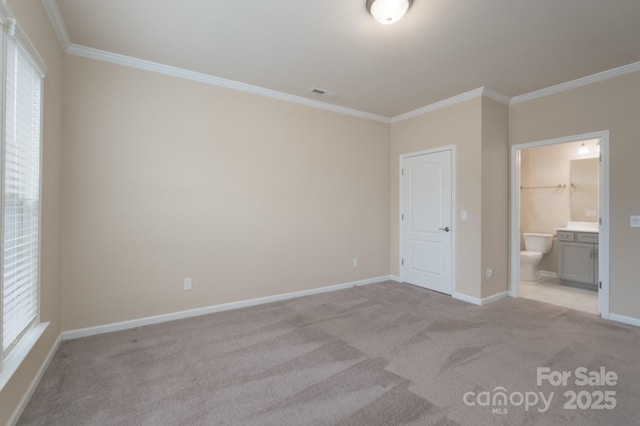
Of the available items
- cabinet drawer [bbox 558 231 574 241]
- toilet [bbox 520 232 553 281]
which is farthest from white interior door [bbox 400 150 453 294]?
cabinet drawer [bbox 558 231 574 241]

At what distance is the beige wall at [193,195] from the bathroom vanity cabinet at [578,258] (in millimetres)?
3175

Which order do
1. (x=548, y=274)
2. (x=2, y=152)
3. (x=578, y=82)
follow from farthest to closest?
(x=548, y=274) → (x=578, y=82) → (x=2, y=152)

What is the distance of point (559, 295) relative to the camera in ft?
14.0

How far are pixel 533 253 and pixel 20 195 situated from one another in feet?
20.8

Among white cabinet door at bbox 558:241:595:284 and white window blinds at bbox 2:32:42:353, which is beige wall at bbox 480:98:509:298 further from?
white window blinds at bbox 2:32:42:353

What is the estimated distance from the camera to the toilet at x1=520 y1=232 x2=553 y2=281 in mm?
5023

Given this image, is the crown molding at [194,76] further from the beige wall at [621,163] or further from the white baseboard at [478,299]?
the white baseboard at [478,299]

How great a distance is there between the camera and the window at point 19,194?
1.64 m

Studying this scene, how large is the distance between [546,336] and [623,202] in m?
1.69

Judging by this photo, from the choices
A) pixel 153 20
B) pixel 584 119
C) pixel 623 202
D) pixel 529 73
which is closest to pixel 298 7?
pixel 153 20

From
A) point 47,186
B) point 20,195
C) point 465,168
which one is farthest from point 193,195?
point 465,168

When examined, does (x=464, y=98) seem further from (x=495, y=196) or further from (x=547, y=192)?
(x=547, y=192)

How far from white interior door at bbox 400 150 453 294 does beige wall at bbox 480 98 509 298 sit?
1.46 feet

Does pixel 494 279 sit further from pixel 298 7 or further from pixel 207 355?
pixel 298 7
